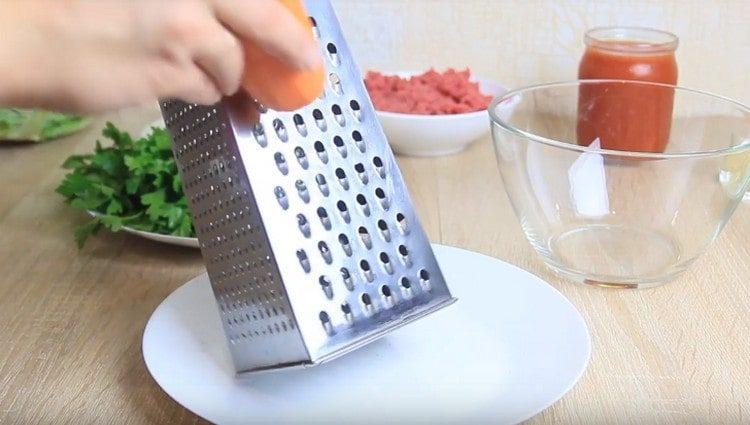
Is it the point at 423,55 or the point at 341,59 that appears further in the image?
the point at 423,55

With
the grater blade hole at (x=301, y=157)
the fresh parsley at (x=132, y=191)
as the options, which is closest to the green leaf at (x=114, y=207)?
the fresh parsley at (x=132, y=191)

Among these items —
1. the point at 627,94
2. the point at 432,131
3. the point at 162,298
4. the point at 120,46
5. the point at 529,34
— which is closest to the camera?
the point at 120,46

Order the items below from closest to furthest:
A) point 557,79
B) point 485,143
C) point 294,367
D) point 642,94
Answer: point 294,367, point 642,94, point 485,143, point 557,79

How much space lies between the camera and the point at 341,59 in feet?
2.10

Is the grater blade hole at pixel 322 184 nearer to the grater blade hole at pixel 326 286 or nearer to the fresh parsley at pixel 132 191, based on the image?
the grater blade hole at pixel 326 286

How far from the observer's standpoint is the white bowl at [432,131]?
3.68 feet

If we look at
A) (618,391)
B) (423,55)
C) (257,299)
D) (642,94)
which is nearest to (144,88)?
(257,299)

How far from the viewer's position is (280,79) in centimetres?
49

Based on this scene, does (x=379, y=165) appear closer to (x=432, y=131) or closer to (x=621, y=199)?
(x=621, y=199)

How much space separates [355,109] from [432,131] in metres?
0.49

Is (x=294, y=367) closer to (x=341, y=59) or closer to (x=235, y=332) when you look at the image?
(x=235, y=332)

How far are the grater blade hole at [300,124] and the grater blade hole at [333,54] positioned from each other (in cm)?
5

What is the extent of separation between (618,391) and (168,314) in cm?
35

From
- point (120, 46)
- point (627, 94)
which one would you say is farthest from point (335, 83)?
point (627, 94)
